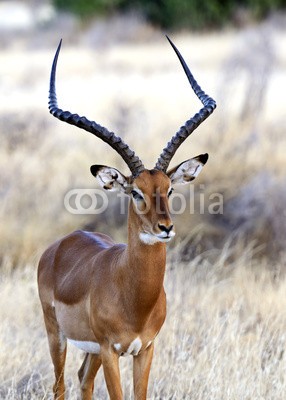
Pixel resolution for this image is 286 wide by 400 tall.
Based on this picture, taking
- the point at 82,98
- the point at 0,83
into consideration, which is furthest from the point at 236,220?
the point at 0,83

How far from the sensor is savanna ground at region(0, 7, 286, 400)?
24.6 feet

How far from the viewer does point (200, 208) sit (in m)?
12.7

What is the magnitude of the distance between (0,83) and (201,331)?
65.5 ft

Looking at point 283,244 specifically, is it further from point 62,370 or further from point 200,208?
point 62,370

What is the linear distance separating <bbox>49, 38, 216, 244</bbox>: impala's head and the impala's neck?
6cm

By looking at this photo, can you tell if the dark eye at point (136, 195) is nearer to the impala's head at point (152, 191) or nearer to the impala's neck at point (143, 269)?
the impala's head at point (152, 191)

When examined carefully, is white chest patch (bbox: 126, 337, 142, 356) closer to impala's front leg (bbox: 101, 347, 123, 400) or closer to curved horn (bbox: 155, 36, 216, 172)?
impala's front leg (bbox: 101, 347, 123, 400)

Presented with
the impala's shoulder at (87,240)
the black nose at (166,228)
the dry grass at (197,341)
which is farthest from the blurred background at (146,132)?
the black nose at (166,228)

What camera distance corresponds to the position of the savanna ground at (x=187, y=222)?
7.50 m

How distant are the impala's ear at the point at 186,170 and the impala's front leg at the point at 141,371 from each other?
110 centimetres

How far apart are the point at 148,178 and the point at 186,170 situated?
464 mm

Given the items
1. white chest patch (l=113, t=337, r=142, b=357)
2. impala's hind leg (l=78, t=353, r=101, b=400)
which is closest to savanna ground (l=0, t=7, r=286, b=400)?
impala's hind leg (l=78, t=353, r=101, b=400)

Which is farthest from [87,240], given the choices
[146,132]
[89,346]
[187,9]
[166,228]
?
[187,9]

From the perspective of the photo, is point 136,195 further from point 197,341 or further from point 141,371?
point 197,341
